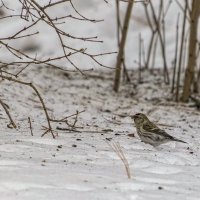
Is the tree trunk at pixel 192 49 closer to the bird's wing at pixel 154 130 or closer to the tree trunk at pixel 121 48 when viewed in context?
the tree trunk at pixel 121 48

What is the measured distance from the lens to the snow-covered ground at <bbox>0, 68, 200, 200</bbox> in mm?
3748

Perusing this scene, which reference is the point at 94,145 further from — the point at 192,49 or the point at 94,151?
the point at 192,49

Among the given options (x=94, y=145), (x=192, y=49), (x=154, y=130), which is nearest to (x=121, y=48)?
Result: (x=192, y=49)

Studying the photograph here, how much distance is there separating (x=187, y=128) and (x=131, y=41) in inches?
239

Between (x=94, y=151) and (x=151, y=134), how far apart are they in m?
0.72

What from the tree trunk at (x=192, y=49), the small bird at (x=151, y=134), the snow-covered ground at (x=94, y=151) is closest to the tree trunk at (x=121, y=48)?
the snow-covered ground at (x=94, y=151)

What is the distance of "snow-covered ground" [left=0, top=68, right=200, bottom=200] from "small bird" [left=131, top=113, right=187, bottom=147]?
0.07 m

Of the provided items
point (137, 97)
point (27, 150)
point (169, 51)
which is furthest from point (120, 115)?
point (169, 51)

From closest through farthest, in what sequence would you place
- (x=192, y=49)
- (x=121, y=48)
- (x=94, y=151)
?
(x=94, y=151)
(x=192, y=49)
(x=121, y=48)

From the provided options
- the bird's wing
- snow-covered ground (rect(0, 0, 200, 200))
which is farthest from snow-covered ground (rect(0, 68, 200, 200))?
the bird's wing

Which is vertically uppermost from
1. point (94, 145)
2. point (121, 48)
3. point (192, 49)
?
point (192, 49)

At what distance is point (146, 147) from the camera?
5.58 m

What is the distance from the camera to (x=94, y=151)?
197 inches

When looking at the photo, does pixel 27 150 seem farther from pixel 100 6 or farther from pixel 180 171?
pixel 100 6
